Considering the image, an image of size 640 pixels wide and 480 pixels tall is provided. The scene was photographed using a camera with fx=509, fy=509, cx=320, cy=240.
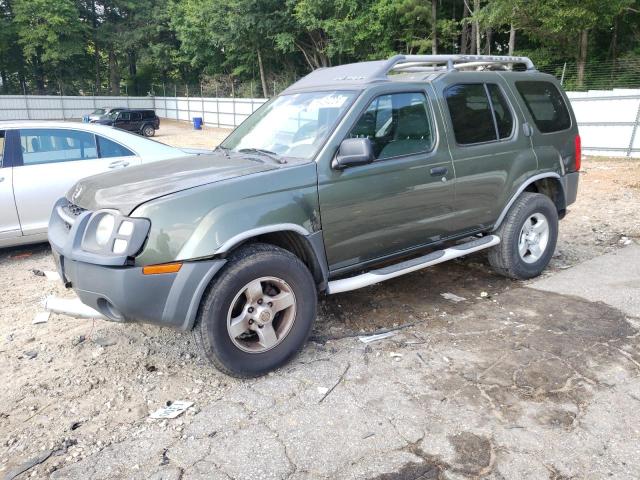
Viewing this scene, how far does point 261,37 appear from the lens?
125 ft

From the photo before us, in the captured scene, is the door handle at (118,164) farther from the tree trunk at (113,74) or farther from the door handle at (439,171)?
the tree trunk at (113,74)

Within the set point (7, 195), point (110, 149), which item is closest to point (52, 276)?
point (7, 195)

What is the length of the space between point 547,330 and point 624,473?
165cm

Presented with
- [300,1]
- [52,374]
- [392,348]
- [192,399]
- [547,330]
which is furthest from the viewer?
[300,1]

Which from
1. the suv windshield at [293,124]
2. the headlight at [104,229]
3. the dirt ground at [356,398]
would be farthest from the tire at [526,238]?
the headlight at [104,229]

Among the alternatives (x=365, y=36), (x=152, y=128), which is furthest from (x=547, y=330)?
(x=365, y=36)

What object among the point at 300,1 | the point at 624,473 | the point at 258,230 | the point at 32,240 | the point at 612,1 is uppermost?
the point at 300,1

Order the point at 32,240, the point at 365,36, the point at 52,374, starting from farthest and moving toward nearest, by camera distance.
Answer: the point at 365,36, the point at 32,240, the point at 52,374

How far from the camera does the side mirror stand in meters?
3.42

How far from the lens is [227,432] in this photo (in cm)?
281

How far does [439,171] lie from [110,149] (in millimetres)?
4119

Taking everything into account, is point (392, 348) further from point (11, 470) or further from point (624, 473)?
point (11, 470)

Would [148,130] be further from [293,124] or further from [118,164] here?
[293,124]

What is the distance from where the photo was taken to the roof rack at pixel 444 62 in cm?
407
